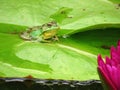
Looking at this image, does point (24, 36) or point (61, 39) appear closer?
point (24, 36)

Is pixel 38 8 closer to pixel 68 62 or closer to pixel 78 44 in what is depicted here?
pixel 78 44

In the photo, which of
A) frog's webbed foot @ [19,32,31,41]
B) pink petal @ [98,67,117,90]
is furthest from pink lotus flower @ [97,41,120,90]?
frog's webbed foot @ [19,32,31,41]

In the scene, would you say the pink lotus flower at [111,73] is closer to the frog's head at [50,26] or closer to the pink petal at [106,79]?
the pink petal at [106,79]

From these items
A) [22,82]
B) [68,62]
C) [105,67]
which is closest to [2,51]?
[22,82]

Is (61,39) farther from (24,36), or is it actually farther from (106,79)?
(106,79)

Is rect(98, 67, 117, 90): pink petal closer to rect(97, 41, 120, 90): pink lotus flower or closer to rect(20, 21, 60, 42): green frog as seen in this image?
rect(97, 41, 120, 90): pink lotus flower

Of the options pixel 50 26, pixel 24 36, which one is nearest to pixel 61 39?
pixel 50 26

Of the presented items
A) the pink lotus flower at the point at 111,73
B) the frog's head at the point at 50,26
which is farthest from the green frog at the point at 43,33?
the pink lotus flower at the point at 111,73

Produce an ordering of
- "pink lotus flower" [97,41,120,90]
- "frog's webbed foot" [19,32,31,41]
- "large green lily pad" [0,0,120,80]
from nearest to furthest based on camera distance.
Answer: "pink lotus flower" [97,41,120,90]
"large green lily pad" [0,0,120,80]
"frog's webbed foot" [19,32,31,41]
